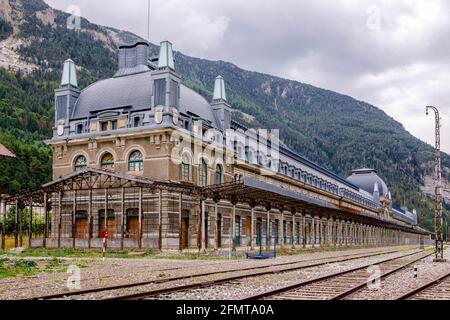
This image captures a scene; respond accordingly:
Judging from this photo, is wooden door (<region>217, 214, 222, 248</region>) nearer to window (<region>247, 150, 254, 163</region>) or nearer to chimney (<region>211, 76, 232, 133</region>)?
chimney (<region>211, 76, 232, 133</region>)

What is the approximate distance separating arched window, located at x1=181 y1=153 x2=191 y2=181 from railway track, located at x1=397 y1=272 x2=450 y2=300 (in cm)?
2535

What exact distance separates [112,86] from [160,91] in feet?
20.1

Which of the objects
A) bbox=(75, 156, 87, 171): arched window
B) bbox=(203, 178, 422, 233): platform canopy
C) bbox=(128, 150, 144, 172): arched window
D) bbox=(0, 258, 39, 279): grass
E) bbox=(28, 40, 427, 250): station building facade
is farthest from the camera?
bbox=(75, 156, 87, 171): arched window

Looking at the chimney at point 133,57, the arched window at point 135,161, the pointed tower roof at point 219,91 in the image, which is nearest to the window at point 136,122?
the arched window at point 135,161

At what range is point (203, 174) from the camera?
43719mm

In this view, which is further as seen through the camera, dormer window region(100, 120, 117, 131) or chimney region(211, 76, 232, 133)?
chimney region(211, 76, 232, 133)

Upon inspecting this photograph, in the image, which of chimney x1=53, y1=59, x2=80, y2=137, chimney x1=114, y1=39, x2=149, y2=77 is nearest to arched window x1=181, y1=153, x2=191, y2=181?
chimney x1=114, y1=39, x2=149, y2=77

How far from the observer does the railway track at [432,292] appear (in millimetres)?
13018

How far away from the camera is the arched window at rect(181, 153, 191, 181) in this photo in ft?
134

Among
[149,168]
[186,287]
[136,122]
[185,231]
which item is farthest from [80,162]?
[186,287]

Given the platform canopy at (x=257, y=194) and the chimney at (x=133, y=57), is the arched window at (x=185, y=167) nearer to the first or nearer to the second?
the platform canopy at (x=257, y=194)

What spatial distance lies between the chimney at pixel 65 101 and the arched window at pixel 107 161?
4134mm

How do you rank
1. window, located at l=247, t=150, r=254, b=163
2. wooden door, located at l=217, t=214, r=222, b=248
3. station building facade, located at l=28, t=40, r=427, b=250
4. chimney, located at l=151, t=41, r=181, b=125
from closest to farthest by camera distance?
station building facade, located at l=28, t=40, r=427, b=250 < chimney, located at l=151, t=41, r=181, b=125 < wooden door, located at l=217, t=214, r=222, b=248 < window, located at l=247, t=150, r=254, b=163
